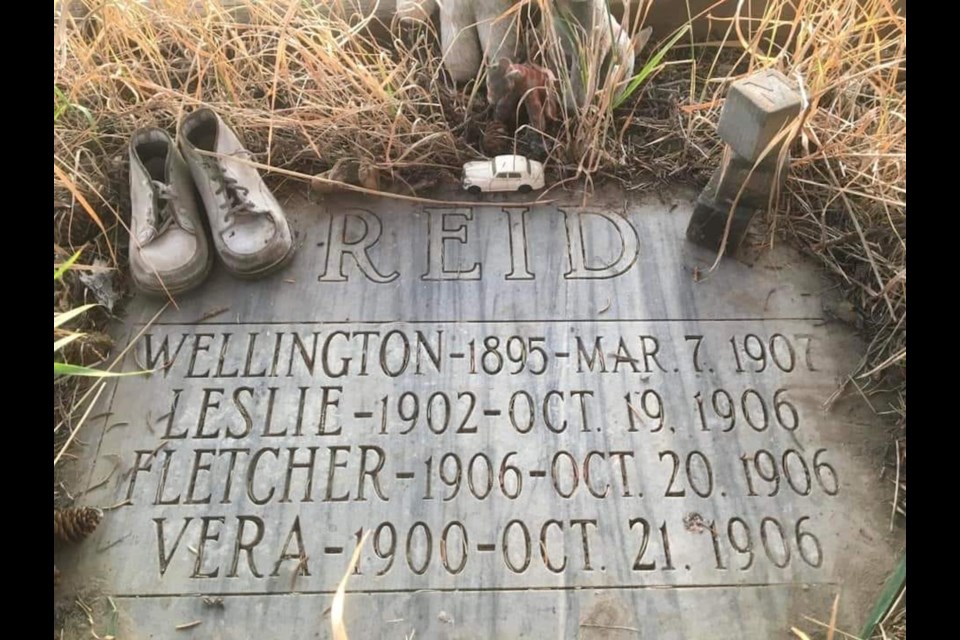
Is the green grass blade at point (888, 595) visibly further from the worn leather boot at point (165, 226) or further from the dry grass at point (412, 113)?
the worn leather boot at point (165, 226)

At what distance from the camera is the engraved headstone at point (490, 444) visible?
1.68 meters

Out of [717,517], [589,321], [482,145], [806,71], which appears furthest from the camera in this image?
[482,145]

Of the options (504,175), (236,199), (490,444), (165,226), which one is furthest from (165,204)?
(490,444)

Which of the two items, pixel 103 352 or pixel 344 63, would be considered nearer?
pixel 103 352

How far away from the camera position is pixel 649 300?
2.13 m

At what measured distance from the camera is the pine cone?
1692 millimetres

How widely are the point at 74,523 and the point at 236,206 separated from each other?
0.99 metres

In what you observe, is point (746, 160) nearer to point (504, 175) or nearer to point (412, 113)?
point (504, 175)

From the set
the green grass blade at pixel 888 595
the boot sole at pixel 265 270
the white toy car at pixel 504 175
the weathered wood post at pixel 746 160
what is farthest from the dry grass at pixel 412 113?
the green grass blade at pixel 888 595

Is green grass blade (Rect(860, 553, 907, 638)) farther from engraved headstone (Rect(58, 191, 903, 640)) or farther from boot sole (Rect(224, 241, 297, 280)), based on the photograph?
boot sole (Rect(224, 241, 297, 280))

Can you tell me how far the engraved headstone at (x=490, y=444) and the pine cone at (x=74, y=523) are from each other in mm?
39

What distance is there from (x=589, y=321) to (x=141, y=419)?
1.30 m
